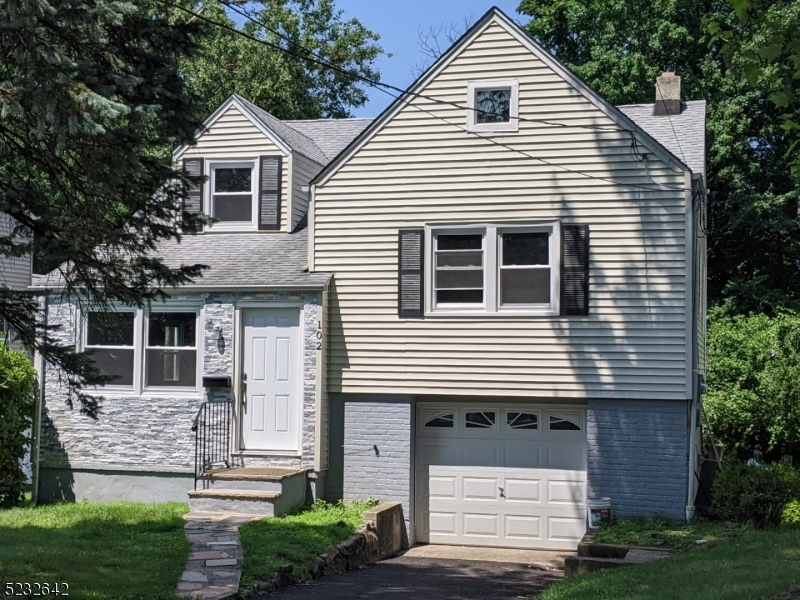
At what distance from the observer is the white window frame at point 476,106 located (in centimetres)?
1414

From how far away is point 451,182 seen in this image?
1432cm

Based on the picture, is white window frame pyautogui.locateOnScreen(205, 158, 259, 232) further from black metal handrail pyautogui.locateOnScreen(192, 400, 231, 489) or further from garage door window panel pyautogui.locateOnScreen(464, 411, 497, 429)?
garage door window panel pyautogui.locateOnScreen(464, 411, 497, 429)

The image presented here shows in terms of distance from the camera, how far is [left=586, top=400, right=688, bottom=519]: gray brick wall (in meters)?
13.3

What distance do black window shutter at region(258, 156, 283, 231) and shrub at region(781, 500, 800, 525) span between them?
9066 millimetres

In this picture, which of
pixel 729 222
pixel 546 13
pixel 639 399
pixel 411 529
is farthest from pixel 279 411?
pixel 546 13

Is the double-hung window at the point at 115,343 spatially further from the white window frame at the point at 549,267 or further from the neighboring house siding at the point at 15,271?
the neighboring house siding at the point at 15,271

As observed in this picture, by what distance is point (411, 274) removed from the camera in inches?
565

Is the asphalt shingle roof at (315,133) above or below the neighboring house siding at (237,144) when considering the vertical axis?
above

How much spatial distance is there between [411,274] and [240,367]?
3066 millimetres

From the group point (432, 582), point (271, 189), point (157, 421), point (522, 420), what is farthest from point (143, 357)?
point (432, 582)

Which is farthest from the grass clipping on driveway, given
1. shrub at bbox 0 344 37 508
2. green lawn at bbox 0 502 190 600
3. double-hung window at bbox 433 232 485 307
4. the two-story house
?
shrub at bbox 0 344 37 508

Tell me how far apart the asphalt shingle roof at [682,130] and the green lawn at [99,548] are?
9.83m

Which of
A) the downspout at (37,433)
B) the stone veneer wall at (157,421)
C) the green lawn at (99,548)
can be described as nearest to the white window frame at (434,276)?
the stone veneer wall at (157,421)

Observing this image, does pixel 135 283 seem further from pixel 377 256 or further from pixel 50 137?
pixel 377 256
